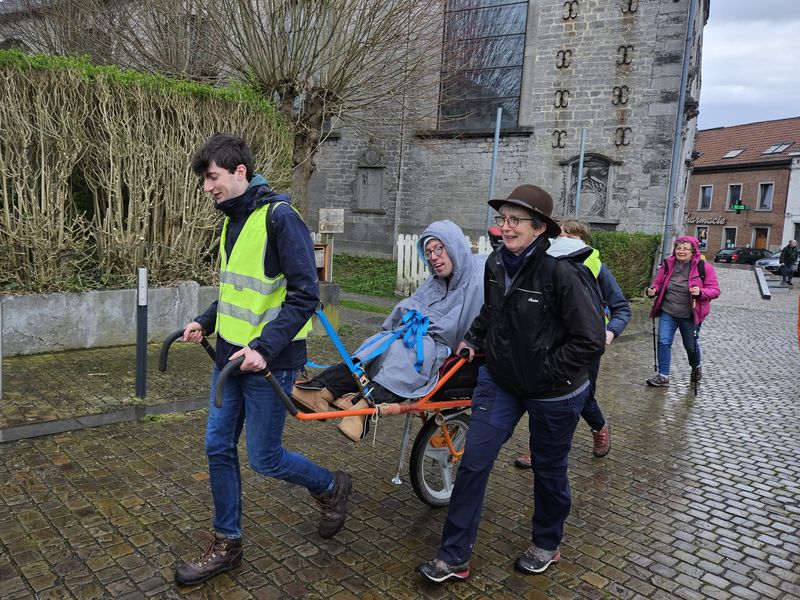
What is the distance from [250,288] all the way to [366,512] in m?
1.78

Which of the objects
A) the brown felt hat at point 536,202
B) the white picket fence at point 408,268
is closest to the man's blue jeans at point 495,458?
the brown felt hat at point 536,202

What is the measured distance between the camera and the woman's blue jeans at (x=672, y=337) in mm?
7777

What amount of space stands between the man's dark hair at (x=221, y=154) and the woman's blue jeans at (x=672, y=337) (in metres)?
6.25

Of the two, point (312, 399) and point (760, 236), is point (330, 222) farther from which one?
point (760, 236)

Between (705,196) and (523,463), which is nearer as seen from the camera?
(523,463)

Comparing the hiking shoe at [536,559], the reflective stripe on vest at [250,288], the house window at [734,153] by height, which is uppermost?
the house window at [734,153]

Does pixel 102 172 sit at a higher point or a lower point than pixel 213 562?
higher

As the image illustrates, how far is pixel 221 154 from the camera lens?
9.98 feet

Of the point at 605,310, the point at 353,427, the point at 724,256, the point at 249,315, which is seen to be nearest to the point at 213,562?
the point at 353,427

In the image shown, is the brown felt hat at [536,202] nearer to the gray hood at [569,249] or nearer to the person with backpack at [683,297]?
the gray hood at [569,249]

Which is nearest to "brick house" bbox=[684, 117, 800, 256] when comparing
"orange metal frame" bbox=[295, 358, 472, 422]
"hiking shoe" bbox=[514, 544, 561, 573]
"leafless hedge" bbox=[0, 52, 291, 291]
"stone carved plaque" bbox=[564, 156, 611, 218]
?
"stone carved plaque" bbox=[564, 156, 611, 218]

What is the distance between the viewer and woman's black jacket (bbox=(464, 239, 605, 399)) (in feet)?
10.5

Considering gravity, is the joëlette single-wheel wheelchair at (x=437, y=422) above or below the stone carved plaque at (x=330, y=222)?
below

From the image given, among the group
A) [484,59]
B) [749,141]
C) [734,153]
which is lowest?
[484,59]
